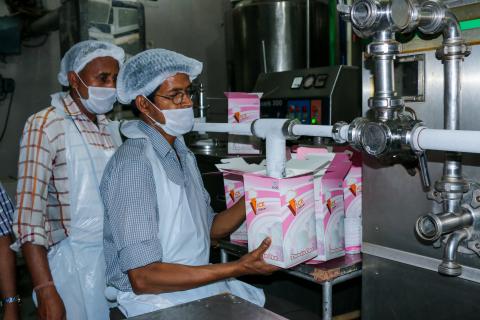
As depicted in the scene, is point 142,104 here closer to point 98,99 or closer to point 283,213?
point 98,99

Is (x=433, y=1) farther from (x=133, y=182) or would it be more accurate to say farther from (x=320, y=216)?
(x=133, y=182)

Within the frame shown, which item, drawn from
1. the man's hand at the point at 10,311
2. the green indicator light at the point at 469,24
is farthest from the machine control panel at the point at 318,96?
the man's hand at the point at 10,311

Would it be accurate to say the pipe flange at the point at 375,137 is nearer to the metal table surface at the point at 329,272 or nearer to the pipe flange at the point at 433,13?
the pipe flange at the point at 433,13

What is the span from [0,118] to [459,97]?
4.33m

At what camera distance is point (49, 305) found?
164 centimetres

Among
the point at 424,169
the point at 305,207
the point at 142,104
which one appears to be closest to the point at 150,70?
the point at 142,104

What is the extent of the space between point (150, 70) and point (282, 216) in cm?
62

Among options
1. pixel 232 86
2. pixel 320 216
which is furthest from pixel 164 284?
pixel 232 86

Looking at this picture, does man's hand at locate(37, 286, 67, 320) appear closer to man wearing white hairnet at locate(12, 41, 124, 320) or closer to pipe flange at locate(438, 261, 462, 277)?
man wearing white hairnet at locate(12, 41, 124, 320)

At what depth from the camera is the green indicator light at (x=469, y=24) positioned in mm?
1095

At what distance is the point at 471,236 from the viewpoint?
3.67 feet

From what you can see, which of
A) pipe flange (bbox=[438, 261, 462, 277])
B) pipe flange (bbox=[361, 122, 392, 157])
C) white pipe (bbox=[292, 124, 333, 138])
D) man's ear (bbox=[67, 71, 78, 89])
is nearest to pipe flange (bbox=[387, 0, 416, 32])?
pipe flange (bbox=[361, 122, 392, 157])

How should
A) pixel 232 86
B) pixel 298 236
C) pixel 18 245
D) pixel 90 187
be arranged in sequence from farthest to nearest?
pixel 232 86 → pixel 90 187 → pixel 18 245 → pixel 298 236

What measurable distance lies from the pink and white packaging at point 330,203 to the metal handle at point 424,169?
0.31 metres
